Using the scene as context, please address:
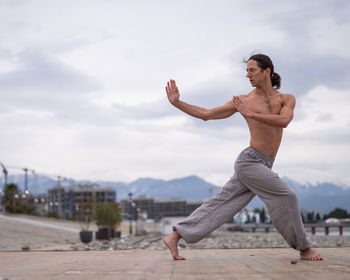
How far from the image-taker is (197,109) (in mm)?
5074

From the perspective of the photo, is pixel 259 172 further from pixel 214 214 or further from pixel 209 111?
pixel 209 111

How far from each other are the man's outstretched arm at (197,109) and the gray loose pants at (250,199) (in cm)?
43

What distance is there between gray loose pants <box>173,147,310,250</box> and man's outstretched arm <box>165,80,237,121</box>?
0.43 metres

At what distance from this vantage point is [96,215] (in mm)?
31703

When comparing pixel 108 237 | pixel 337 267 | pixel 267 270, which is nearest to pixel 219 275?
pixel 267 270

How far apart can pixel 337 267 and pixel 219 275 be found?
0.88m

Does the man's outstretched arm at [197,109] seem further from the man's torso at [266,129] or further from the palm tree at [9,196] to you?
the palm tree at [9,196]

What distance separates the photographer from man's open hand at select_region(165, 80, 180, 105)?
4.97 m

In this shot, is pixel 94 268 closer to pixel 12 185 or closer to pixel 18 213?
pixel 18 213

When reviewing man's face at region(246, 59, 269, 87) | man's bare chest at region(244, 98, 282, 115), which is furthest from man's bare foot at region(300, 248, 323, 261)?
man's face at region(246, 59, 269, 87)

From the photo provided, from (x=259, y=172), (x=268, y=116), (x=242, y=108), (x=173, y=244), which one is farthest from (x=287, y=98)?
(x=173, y=244)

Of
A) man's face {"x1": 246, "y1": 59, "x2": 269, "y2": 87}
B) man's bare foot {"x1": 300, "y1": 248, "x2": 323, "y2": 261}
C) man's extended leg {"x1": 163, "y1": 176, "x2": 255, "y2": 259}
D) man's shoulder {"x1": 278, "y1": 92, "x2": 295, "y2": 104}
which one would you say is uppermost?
man's face {"x1": 246, "y1": 59, "x2": 269, "y2": 87}

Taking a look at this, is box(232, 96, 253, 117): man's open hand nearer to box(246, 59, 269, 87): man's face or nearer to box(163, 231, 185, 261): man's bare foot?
box(246, 59, 269, 87): man's face

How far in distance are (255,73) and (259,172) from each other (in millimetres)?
895
